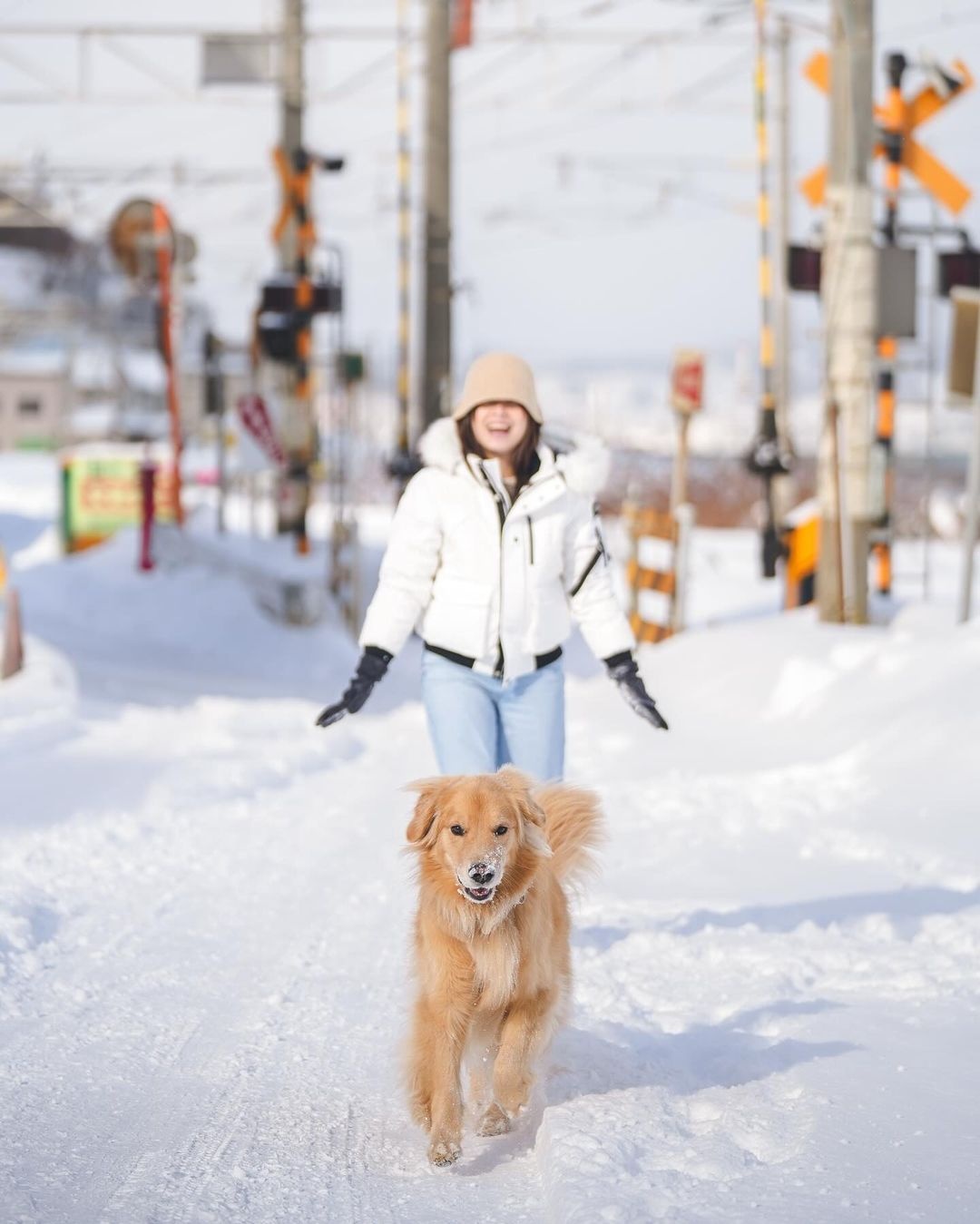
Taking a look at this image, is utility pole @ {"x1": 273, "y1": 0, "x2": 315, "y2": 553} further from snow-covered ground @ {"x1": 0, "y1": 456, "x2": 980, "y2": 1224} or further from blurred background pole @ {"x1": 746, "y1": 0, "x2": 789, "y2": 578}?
snow-covered ground @ {"x1": 0, "y1": 456, "x2": 980, "y2": 1224}

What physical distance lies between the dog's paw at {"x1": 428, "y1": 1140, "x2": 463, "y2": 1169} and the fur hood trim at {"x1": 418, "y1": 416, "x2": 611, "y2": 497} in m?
2.06

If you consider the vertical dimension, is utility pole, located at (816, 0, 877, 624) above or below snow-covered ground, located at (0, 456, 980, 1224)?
above

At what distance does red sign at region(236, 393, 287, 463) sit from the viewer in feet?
Result: 66.0

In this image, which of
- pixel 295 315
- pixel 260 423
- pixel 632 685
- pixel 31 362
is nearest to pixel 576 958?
pixel 632 685

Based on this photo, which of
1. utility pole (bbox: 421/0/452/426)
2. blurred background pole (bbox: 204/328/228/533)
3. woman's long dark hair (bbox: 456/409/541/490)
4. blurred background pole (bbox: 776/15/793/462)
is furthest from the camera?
blurred background pole (bbox: 776/15/793/462)

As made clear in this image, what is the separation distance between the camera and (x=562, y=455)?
5426mm

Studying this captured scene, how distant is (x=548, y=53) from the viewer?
24141mm

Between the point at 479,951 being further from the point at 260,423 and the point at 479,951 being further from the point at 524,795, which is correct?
the point at 260,423

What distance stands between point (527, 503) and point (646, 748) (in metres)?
6.68

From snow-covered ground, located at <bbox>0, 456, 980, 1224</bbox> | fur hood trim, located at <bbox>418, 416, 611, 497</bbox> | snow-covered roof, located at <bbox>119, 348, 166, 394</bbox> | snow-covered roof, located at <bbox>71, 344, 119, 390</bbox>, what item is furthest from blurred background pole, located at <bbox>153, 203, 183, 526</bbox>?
snow-covered roof, located at <bbox>119, 348, 166, 394</bbox>

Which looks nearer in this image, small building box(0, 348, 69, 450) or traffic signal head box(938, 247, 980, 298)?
traffic signal head box(938, 247, 980, 298)

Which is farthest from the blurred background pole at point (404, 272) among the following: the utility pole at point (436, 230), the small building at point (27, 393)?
the small building at point (27, 393)

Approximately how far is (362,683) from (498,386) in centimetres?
100

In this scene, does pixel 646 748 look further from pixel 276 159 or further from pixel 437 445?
pixel 276 159
